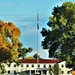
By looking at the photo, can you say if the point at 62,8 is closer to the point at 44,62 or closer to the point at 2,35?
the point at 2,35

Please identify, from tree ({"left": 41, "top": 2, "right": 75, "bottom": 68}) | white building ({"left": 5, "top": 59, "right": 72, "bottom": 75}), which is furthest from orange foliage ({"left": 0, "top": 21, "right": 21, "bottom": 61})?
white building ({"left": 5, "top": 59, "right": 72, "bottom": 75})

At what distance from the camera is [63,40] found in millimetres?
63344

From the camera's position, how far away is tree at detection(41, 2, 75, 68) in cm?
6319

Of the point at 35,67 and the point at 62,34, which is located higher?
the point at 62,34

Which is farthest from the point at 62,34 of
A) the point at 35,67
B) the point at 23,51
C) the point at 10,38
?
the point at 35,67

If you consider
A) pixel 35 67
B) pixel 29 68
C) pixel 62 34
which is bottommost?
pixel 29 68

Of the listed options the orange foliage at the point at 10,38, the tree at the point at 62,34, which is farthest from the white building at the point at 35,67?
the tree at the point at 62,34

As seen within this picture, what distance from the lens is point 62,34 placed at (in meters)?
63.5

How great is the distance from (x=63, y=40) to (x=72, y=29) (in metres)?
2.13

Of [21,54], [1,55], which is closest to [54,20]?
[1,55]

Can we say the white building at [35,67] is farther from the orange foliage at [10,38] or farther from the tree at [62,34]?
the tree at [62,34]

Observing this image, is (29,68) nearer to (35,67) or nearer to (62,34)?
(35,67)

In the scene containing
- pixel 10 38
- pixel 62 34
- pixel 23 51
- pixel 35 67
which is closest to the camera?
pixel 62 34

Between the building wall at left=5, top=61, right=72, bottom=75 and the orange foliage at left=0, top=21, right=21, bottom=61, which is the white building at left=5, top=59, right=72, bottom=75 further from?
the orange foliage at left=0, top=21, right=21, bottom=61
